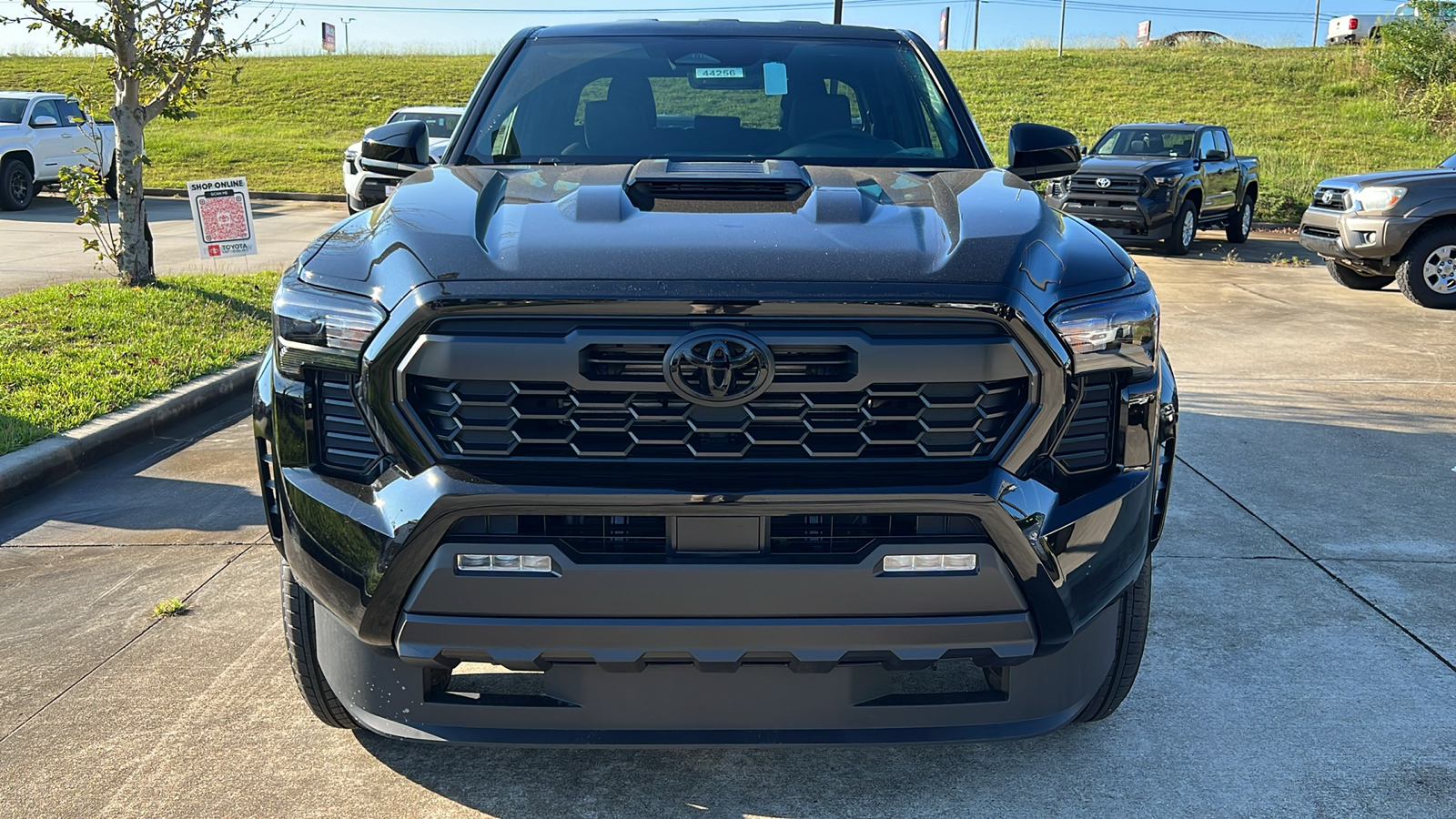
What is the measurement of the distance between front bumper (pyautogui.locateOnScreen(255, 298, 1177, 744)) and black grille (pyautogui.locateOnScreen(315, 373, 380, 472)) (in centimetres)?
3

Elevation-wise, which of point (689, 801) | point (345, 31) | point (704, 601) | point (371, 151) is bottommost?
point (689, 801)

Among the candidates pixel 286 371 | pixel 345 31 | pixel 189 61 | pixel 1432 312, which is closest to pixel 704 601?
pixel 286 371

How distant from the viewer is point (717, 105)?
3734mm

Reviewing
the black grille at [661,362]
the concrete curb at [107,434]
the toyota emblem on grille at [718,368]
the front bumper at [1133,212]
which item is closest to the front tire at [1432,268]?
the front bumper at [1133,212]

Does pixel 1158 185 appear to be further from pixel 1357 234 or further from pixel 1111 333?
pixel 1111 333

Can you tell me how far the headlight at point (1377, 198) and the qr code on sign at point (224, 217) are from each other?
10.1 meters

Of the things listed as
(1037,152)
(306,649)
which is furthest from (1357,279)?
(306,649)

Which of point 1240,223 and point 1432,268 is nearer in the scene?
point 1432,268

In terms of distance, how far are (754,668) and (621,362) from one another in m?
0.66

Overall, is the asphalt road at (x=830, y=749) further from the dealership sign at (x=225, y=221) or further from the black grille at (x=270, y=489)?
the dealership sign at (x=225, y=221)

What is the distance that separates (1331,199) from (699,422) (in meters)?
11.3

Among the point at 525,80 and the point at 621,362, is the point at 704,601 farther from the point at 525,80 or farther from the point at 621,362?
the point at 525,80

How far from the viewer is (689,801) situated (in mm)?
2842

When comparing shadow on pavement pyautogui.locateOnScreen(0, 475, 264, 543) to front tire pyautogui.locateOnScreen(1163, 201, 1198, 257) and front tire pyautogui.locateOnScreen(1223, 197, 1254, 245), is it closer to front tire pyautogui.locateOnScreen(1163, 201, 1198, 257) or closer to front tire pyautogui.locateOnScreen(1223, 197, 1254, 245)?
front tire pyautogui.locateOnScreen(1163, 201, 1198, 257)
